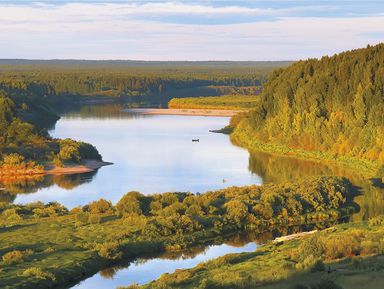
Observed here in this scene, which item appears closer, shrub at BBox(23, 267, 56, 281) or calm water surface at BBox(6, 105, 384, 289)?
shrub at BBox(23, 267, 56, 281)

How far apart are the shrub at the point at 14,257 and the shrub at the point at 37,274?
6.61 feet

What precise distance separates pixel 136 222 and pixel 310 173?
3780cm

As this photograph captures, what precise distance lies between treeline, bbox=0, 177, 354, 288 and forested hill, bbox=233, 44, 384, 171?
2920cm

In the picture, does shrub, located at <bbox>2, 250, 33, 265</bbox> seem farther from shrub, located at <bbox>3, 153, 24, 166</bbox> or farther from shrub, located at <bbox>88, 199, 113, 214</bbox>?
shrub, located at <bbox>3, 153, 24, 166</bbox>

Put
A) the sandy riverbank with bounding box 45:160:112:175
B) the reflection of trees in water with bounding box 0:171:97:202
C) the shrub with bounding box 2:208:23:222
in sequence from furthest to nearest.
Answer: the sandy riverbank with bounding box 45:160:112:175
the reflection of trees in water with bounding box 0:171:97:202
the shrub with bounding box 2:208:23:222

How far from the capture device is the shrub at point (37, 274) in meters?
41.1

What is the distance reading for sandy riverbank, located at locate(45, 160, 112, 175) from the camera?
8981cm

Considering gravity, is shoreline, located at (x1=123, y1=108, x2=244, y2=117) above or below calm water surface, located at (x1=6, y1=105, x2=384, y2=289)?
below

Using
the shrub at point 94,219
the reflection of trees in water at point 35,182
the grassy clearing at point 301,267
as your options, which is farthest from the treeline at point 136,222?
the reflection of trees in water at point 35,182

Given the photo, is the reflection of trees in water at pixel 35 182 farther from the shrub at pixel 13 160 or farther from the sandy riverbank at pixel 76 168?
the shrub at pixel 13 160

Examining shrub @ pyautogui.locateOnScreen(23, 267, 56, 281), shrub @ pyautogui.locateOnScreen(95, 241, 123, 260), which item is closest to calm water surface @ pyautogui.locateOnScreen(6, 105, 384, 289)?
shrub @ pyautogui.locateOnScreen(95, 241, 123, 260)

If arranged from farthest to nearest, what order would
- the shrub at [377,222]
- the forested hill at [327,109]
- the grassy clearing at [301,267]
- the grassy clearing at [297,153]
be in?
the forested hill at [327,109], the grassy clearing at [297,153], the shrub at [377,222], the grassy clearing at [301,267]

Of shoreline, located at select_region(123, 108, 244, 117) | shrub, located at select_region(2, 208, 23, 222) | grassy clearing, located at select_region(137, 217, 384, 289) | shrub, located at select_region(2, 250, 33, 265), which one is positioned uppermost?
grassy clearing, located at select_region(137, 217, 384, 289)

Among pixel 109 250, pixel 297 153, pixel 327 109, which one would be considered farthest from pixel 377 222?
pixel 327 109
